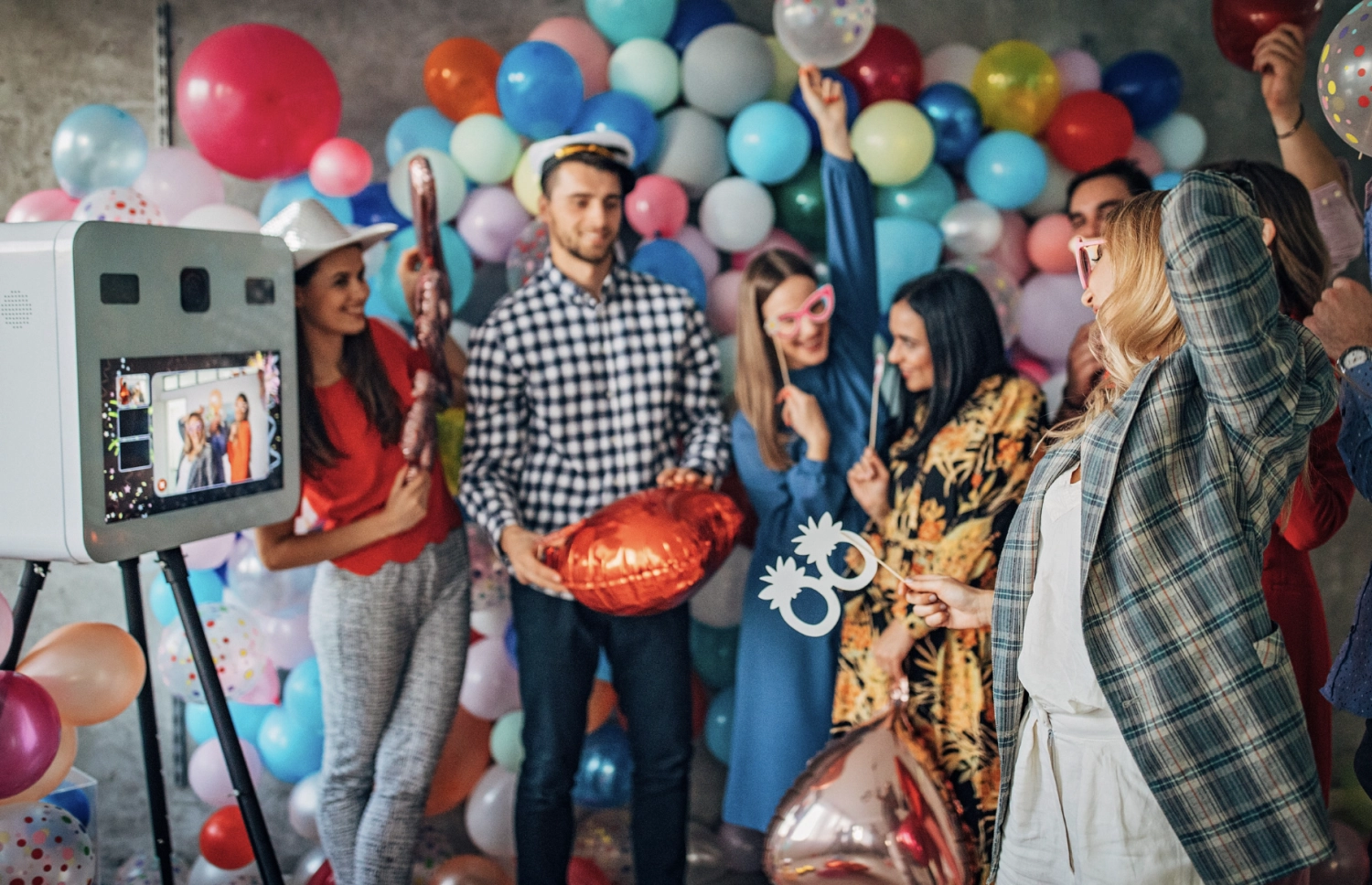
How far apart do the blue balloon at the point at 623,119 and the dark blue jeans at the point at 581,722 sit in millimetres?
1125

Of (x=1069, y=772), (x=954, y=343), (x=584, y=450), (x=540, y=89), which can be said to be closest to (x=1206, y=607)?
(x=1069, y=772)

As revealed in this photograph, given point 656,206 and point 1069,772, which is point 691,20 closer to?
point 656,206

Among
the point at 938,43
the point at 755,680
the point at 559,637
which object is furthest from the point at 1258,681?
the point at 938,43

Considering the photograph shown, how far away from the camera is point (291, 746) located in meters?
2.54

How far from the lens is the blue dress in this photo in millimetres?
2289

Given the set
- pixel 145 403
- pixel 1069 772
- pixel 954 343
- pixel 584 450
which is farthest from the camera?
pixel 584 450

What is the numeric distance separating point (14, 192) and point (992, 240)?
8.93ft

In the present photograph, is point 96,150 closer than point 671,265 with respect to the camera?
Yes

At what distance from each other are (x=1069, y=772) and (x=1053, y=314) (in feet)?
5.20

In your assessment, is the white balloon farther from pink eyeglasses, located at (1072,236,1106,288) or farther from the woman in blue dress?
pink eyeglasses, located at (1072,236,1106,288)

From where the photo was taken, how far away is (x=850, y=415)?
2391 millimetres

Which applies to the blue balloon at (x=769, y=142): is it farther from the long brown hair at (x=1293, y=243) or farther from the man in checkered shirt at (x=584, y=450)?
the long brown hair at (x=1293, y=243)

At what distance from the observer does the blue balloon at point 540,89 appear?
2.42m

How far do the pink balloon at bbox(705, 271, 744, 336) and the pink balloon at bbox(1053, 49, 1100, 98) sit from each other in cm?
104
